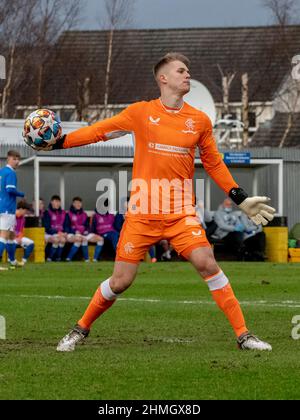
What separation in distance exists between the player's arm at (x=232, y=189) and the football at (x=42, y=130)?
4.10 feet

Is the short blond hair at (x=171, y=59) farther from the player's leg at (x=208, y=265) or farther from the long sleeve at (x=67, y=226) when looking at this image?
the long sleeve at (x=67, y=226)

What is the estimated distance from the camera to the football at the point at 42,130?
1088 centimetres

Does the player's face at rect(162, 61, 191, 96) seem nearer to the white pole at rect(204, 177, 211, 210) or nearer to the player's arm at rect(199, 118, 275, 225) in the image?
the player's arm at rect(199, 118, 275, 225)

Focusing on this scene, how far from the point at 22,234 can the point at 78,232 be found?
2.13 meters

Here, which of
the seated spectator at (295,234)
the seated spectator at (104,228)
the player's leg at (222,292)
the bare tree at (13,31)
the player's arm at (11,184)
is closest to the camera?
the player's leg at (222,292)

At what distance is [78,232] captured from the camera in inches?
1266

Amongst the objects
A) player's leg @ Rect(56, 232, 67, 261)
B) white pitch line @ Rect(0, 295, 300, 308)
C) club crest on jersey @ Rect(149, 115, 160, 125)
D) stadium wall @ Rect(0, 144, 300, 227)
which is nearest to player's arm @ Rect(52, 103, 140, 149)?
club crest on jersey @ Rect(149, 115, 160, 125)

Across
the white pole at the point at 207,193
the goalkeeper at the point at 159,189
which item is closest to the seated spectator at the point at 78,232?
the white pole at the point at 207,193

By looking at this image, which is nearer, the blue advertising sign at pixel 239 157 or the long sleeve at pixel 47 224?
the long sleeve at pixel 47 224

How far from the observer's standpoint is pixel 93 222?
3238cm

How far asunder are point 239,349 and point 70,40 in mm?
48322

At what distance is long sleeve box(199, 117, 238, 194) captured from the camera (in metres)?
11.1

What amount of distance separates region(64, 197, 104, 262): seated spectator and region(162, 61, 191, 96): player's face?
20996 millimetres
